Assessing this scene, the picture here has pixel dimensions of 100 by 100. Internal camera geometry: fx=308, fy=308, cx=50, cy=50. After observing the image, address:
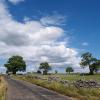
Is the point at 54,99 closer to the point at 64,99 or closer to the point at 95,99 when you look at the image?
the point at 64,99

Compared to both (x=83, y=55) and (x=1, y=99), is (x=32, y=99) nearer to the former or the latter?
(x=1, y=99)

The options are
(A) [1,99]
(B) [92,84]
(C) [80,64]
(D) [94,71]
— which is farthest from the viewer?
(C) [80,64]

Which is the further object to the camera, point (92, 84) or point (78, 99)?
point (92, 84)

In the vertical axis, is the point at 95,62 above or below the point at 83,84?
above

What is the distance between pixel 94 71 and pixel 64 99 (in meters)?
155

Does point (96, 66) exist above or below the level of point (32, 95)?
above

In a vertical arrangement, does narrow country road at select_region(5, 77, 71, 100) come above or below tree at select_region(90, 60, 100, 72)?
below

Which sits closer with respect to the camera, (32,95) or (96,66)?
(32,95)

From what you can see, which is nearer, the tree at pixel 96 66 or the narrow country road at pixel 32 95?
the narrow country road at pixel 32 95

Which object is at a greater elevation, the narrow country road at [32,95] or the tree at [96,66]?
the tree at [96,66]

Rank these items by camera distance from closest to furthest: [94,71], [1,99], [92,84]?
[1,99] < [92,84] < [94,71]

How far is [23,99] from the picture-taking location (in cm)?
2705

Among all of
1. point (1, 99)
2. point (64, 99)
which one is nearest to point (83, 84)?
point (64, 99)

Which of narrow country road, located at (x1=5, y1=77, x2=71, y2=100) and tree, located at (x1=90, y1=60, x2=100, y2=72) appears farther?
tree, located at (x1=90, y1=60, x2=100, y2=72)
